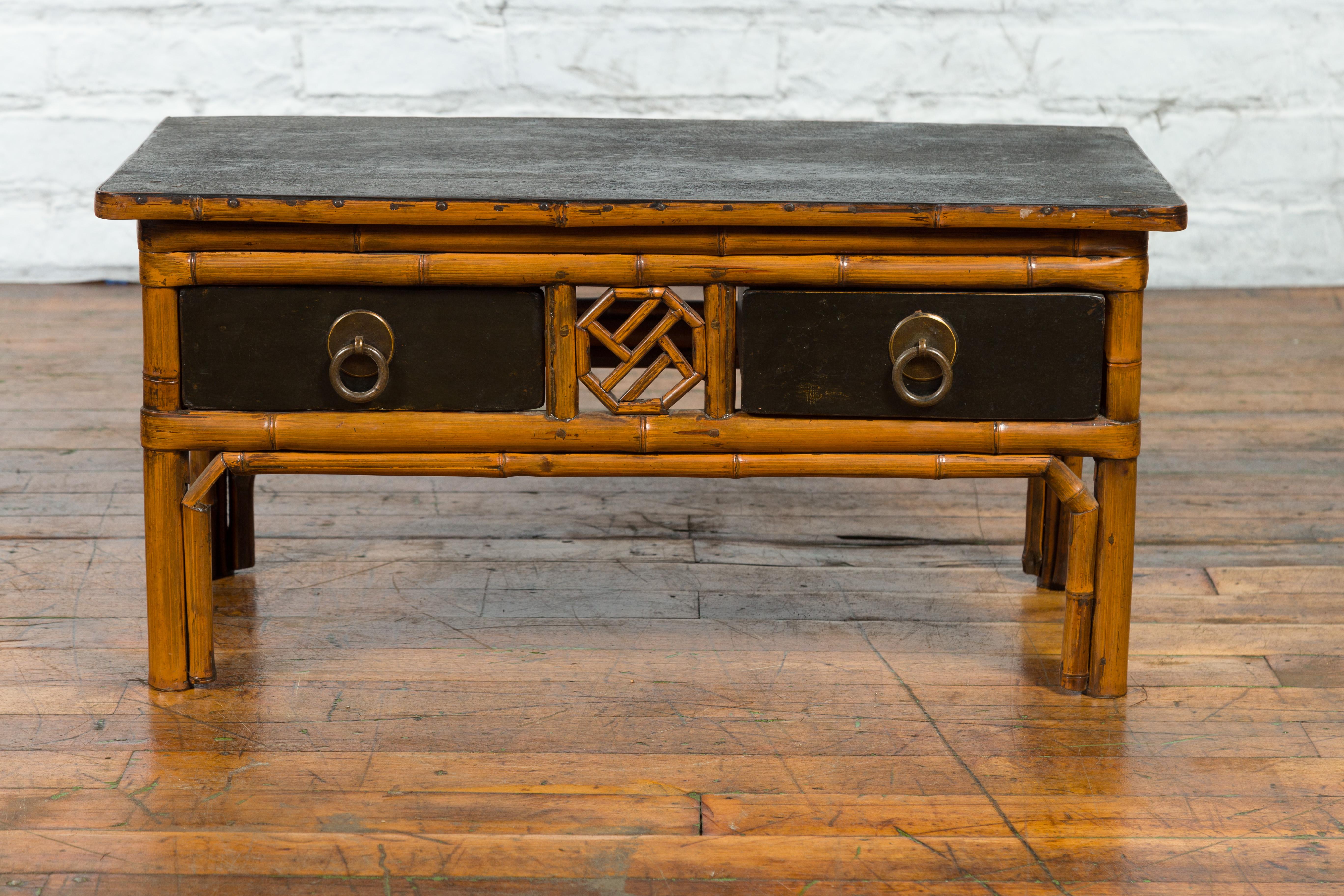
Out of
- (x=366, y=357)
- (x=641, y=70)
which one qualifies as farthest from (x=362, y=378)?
(x=641, y=70)

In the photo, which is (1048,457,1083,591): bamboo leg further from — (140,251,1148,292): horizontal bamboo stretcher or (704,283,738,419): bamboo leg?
(704,283,738,419): bamboo leg

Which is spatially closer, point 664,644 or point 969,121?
point 664,644

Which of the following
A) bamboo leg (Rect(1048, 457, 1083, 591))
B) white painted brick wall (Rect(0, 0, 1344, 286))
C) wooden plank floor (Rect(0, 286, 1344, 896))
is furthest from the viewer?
white painted brick wall (Rect(0, 0, 1344, 286))

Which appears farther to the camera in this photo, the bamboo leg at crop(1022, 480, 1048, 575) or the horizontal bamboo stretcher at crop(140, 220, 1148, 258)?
the bamboo leg at crop(1022, 480, 1048, 575)

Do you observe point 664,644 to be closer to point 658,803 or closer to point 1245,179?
point 658,803

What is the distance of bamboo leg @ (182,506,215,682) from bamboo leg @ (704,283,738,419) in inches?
20.7

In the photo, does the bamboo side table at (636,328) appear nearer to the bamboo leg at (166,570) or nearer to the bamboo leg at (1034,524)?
the bamboo leg at (166,570)

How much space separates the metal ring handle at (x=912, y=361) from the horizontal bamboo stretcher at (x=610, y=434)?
0.12ft

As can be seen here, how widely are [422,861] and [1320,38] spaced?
285 cm

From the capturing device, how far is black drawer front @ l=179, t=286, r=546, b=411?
4.74 feet

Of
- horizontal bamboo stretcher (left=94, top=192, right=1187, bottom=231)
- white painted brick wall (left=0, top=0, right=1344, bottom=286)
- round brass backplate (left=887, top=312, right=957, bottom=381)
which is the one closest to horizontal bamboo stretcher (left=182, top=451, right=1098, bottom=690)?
round brass backplate (left=887, top=312, right=957, bottom=381)

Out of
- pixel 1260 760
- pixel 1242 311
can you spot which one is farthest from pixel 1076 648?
pixel 1242 311

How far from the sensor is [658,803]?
1.37 metres

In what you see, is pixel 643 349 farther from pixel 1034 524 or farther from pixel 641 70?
pixel 641 70
